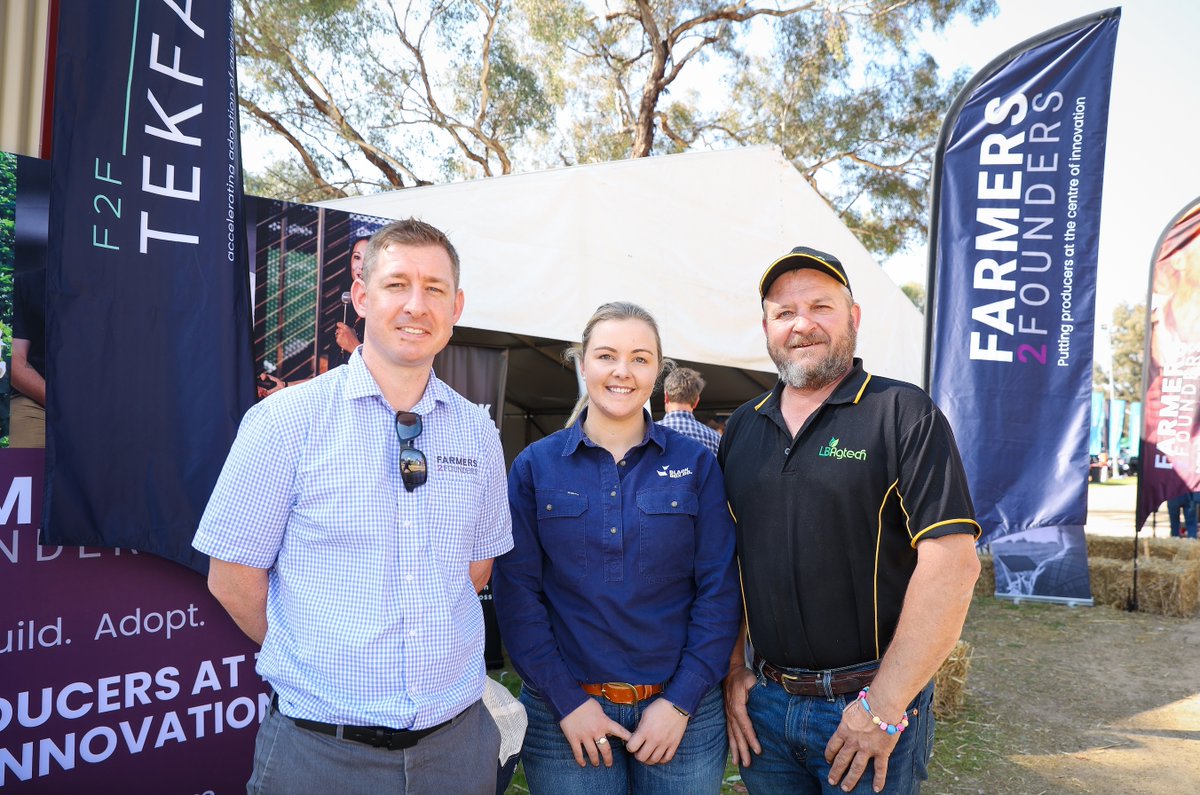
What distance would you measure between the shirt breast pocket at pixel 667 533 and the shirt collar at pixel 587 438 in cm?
14

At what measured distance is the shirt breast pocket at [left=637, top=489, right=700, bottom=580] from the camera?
6.12 ft

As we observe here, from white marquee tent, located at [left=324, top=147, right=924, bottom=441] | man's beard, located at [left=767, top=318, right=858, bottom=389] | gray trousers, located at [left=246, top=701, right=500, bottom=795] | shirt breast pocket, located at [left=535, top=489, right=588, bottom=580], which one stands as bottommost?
gray trousers, located at [left=246, top=701, right=500, bottom=795]

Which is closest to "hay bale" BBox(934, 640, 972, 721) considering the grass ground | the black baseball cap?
the grass ground

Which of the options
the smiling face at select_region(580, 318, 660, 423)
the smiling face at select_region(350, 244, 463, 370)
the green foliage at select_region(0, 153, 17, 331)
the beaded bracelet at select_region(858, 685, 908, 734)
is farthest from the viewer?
the green foliage at select_region(0, 153, 17, 331)

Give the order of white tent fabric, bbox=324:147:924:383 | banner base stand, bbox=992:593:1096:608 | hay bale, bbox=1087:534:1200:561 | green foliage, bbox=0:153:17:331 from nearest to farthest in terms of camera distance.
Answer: green foliage, bbox=0:153:17:331 → white tent fabric, bbox=324:147:924:383 → banner base stand, bbox=992:593:1096:608 → hay bale, bbox=1087:534:1200:561

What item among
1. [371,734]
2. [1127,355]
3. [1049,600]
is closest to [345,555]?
[371,734]

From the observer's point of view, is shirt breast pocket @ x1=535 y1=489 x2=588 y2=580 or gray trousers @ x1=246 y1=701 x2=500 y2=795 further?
shirt breast pocket @ x1=535 y1=489 x2=588 y2=580

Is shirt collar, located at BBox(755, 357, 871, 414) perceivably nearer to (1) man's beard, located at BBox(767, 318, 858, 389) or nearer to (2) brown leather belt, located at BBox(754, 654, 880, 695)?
(1) man's beard, located at BBox(767, 318, 858, 389)

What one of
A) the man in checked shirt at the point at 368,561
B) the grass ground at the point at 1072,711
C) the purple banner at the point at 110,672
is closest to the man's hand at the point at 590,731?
the man in checked shirt at the point at 368,561

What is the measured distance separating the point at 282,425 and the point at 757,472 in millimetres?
1129

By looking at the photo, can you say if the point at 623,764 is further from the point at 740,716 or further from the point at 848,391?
the point at 848,391

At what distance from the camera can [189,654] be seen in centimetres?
276

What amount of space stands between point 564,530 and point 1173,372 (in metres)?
8.54

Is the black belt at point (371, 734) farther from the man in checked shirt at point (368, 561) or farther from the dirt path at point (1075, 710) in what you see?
the dirt path at point (1075, 710)
